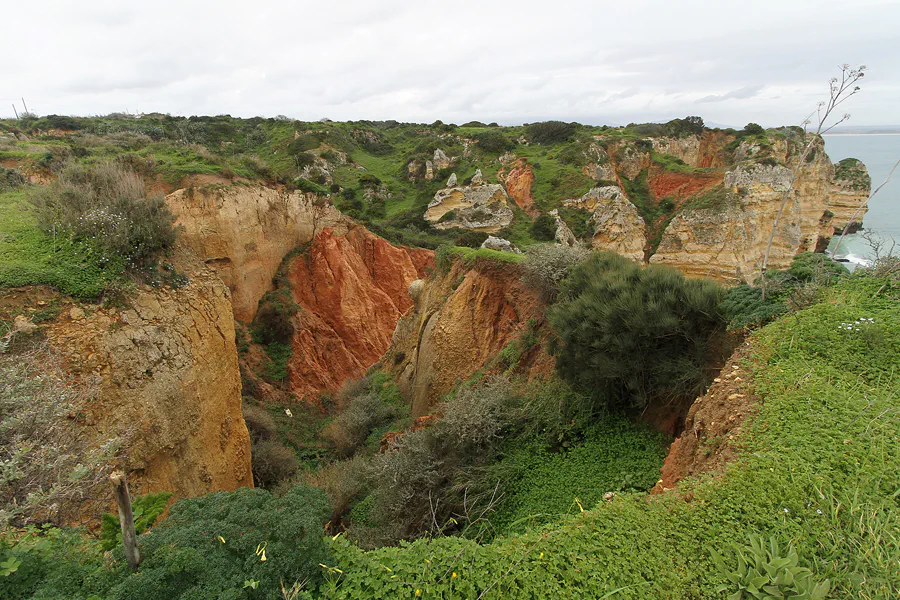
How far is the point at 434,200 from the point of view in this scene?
31.6 meters

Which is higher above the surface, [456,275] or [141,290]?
[141,290]

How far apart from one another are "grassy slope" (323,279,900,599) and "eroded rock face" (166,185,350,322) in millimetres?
15364

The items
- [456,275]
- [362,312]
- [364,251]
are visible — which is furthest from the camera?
[364,251]

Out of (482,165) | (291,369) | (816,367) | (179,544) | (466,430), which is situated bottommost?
(291,369)

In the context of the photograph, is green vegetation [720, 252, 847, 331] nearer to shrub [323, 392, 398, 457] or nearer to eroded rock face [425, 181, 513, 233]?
shrub [323, 392, 398, 457]

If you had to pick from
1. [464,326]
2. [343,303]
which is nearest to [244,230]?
[343,303]

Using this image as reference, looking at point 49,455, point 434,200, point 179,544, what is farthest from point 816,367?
point 434,200

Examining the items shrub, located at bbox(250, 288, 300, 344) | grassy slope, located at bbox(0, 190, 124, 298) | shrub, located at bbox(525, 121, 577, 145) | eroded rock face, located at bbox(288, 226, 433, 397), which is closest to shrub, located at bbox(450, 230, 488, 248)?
eroded rock face, located at bbox(288, 226, 433, 397)

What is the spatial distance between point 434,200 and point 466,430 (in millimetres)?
26651

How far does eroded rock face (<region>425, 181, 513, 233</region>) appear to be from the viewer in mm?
29516

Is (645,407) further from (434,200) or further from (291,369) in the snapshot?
(434,200)

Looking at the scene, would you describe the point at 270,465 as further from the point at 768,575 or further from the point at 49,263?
the point at 768,575

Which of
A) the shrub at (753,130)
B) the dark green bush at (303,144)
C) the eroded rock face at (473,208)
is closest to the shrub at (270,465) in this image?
the eroded rock face at (473,208)

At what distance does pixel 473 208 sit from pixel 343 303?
13269mm
